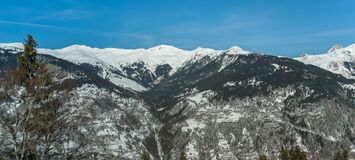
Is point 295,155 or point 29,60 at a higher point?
point 29,60

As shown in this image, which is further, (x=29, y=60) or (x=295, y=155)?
(x=295, y=155)

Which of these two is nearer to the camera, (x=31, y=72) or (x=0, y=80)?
(x=0, y=80)

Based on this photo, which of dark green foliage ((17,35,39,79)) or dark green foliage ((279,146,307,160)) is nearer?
dark green foliage ((17,35,39,79))

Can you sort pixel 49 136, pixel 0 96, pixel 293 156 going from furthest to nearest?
pixel 293 156
pixel 49 136
pixel 0 96

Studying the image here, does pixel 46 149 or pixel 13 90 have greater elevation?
pixel 13 90

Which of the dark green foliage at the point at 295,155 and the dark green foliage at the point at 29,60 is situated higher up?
the dark green foliage at the point at 29,60

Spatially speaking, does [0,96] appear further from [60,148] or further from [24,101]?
[60,148]

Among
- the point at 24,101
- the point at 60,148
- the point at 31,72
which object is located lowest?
the point at 60,148

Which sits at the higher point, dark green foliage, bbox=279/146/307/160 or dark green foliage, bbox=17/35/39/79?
dark green foliage, bbox=17/35/39/79

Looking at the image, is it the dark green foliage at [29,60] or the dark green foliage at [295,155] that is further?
the dark green foliage at [295,155]

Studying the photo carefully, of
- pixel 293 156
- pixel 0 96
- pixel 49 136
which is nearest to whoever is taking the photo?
pixel 0 96

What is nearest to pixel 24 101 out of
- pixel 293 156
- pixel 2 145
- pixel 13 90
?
pixel 13 90
